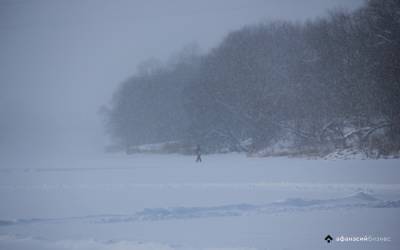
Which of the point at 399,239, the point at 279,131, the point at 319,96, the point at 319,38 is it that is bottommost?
the point at 399,239

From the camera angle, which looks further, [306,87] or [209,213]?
[306,87]

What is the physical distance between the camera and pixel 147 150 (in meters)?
48.3

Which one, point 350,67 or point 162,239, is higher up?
point 350,67

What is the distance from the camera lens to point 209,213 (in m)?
11.0

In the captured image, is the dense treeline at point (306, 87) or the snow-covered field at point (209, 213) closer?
the snow-covered field at point (209, 213)

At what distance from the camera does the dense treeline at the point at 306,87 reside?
30.5 meters

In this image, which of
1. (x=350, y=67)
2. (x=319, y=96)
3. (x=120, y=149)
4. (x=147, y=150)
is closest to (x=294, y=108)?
(x=319, y=96)

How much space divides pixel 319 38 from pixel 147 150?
74.0 ft

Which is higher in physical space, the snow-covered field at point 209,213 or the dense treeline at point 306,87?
the dense treeline at point 306,87

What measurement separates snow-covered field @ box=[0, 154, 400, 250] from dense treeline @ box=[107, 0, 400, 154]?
11875 millimetres

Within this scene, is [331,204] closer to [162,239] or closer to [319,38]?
[162,239]

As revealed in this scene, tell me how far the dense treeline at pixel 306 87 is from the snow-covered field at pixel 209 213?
11.9m

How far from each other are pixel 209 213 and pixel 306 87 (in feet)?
91.5

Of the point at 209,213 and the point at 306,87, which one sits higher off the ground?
the point at 306,87
